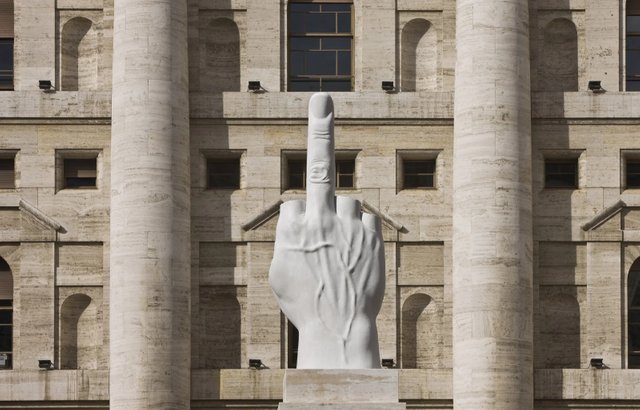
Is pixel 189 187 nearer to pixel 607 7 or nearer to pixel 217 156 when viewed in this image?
pixel 217 156

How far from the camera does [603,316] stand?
43562 millimetres

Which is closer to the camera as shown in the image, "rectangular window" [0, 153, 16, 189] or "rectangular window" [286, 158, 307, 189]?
"rectangular window" [0, 153, 16, 189]

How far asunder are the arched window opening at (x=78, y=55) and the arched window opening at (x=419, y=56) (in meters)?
6.77

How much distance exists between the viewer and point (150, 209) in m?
42.9

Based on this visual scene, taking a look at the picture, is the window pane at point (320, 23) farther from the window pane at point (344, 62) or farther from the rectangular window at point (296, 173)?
the rectangular window at point (296, 173)

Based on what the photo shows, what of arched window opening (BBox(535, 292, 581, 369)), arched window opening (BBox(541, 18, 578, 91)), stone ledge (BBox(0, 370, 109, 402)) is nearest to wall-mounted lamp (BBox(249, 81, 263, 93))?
arched window opening (BBox(541, 18, 578, 91))

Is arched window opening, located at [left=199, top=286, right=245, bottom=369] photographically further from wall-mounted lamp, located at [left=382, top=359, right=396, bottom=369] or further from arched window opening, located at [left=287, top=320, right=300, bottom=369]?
wall-mounted lamp, located at [left=382, top=359, right=396, bottom=369]

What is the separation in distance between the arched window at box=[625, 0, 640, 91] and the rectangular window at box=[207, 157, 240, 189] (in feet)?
28.8

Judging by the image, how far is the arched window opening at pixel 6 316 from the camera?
43781mm

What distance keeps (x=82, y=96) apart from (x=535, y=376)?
1141cm

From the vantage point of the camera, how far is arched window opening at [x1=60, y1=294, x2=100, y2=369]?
43.8 m

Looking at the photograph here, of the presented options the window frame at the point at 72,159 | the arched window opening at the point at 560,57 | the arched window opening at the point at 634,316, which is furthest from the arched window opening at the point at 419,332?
the window frame at the point at 72,159

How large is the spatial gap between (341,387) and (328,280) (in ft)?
5.16

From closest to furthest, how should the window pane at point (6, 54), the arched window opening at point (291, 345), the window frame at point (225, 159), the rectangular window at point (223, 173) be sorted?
the arched window opening at point (291, 345), the window frame at point (225, 159), the rectangular window at point (223, 173), the window pane at point (6, 54)
